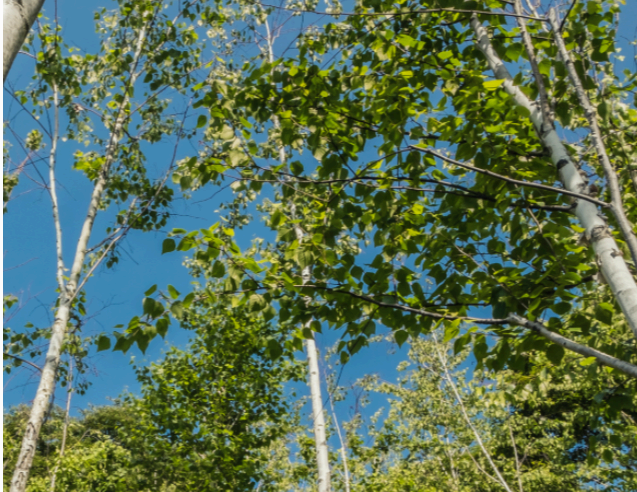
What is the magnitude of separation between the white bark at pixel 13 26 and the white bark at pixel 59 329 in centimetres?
417

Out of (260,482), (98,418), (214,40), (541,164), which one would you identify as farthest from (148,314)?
(98,418)

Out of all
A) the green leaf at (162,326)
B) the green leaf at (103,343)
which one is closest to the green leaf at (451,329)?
the green leaf at (162,326)

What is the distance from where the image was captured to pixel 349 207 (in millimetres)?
3225

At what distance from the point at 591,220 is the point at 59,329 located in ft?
16.6

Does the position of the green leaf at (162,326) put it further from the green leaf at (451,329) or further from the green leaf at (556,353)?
the green leaf at (556,353)

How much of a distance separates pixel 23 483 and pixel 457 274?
428 cm

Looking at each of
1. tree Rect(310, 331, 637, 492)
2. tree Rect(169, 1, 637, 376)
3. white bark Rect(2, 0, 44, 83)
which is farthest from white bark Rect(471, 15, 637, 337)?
tree Rect(310, 331, 637, 492)

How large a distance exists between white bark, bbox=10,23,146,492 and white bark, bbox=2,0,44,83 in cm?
417

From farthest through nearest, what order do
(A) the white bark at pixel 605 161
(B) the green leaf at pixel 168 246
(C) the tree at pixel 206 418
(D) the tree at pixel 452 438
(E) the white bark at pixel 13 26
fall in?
(D) the tree at pixel 452 438, (C) the tree at pixel 206 418, (B) the green leaf at pixel 168 246, (A) the white bark at pixel 605 161, (E) the white bark at pixel 13 26

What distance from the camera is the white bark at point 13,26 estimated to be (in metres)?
1.29

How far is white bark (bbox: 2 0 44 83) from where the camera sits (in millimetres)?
1292

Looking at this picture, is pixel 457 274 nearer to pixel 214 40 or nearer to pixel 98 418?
pixel 214 40

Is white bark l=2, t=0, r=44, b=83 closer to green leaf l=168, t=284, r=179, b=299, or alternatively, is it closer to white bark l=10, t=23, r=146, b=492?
green leaf l=168, t=284, r=179, b=299

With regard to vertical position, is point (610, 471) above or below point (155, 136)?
below
